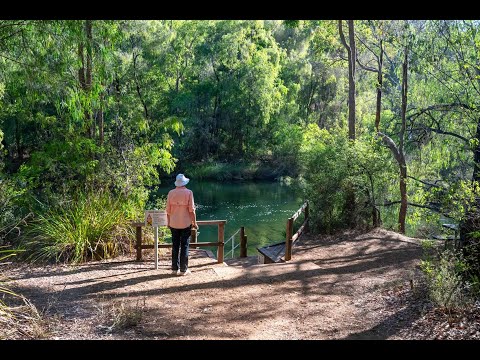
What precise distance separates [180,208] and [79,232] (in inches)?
103

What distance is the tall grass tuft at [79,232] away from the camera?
32.7ft

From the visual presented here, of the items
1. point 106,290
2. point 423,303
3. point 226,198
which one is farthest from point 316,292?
point 226,198

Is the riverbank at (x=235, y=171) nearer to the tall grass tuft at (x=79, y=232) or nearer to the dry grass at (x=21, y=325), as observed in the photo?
the tall grass tuft at (x=79, y=232)

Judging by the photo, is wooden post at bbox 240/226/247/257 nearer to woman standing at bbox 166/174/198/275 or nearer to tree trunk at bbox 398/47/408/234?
woman standing at bbox 166/174/198/275

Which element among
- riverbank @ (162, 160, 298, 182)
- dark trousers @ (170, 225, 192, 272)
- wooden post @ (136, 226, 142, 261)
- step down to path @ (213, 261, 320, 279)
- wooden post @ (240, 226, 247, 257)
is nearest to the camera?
dark trousers @ (170, 225, 192, 272)

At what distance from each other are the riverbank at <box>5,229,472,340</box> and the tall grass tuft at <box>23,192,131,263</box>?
1.45 ft

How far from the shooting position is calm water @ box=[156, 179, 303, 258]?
2370 centimetres

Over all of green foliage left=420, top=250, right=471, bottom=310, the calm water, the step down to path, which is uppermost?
green foliage left=420, top=250, right=471, bottom=310

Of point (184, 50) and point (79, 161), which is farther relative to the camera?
point (184, 50)

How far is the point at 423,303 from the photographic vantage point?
6.75 meters

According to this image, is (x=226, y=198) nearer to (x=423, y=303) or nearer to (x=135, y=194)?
(x=135, y=194)

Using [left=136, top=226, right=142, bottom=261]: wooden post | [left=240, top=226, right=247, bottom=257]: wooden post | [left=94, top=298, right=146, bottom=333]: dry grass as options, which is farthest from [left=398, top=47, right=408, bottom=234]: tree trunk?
[left=94, top=298, right=146, bottom=333]: dry grass
